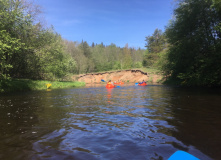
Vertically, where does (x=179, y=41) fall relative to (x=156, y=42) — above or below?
below

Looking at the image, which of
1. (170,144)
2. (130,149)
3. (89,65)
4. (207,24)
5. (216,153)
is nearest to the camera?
(216,153)

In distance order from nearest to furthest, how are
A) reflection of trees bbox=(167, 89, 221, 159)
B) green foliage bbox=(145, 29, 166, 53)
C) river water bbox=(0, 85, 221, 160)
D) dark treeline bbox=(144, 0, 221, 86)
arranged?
river water bbox=(0, 85, 221, 160) < reflection of trees bbox=(167, 89, 221, 159) < dark treeline bbox=(144, 0, 221, 86) < green foliage bbox=(145, 29, 166, 53)

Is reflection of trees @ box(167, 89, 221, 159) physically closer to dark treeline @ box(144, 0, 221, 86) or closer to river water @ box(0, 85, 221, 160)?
river water @ box(0, 85, 221, 160)

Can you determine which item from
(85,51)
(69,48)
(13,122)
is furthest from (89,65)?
(13,122)

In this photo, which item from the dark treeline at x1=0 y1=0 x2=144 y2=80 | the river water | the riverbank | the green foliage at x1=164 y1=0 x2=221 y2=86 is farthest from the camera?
the riverbank

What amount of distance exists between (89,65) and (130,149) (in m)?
71.2

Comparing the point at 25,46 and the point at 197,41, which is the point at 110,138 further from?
the point at 197,41

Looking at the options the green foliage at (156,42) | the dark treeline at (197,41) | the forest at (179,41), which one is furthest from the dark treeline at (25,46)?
the green foliage at (156,42)

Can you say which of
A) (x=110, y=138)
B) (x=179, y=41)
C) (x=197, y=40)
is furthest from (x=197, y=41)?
(x=110, y=138)

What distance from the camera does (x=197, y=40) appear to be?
19844 millimetres

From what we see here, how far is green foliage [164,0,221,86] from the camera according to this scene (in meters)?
17.9

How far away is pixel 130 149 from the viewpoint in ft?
11.2

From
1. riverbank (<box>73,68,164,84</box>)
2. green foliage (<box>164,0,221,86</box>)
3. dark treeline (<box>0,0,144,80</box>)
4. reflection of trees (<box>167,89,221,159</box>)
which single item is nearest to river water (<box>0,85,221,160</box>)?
reflection of trees (<box>167,89,221,159</box>)

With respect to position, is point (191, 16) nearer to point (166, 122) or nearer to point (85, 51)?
point (166, 122)
